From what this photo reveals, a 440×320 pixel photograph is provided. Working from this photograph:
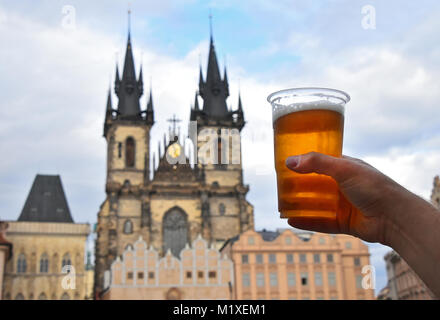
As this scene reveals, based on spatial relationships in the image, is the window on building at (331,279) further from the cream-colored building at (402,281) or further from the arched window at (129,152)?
the arched window at (129,152)

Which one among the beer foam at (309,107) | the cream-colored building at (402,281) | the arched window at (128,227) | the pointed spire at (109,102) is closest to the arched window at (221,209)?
the arched window at (128,227)

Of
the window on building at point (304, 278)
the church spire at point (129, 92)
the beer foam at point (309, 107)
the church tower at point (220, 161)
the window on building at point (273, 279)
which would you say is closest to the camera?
the beer foam at point (309, 107)

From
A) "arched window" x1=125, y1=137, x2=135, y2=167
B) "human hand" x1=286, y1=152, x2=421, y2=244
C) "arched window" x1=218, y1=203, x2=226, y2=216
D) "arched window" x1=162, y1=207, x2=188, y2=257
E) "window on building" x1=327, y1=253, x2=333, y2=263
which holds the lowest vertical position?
"human hand" x1=286, y1=152, x2=421, y2=244

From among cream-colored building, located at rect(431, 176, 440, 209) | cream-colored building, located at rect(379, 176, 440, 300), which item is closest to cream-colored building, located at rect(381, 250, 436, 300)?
cream-colored building, located at rect(379, 176, 440, 300)

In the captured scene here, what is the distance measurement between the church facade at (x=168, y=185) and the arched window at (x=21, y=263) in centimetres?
857

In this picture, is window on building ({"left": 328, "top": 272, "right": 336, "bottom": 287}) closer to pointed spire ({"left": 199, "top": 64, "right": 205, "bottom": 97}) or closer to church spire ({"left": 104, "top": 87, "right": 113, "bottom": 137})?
pointed spire ({"left": 199, "top": 64, "right": 205, "bottom": 97})

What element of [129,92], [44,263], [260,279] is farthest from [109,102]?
[260,279]

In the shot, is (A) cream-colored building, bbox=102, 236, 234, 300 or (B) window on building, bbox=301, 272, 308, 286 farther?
(B) window on building, bbox=301, 272, 308, 286

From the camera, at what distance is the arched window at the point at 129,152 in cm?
5714

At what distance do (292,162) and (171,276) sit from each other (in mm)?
40299

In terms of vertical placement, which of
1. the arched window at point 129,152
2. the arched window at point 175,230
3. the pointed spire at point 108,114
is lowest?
the arched window at point 175,230

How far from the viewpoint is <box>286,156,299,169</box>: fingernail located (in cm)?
205

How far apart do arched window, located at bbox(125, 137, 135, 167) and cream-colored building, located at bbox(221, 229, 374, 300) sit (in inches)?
688
